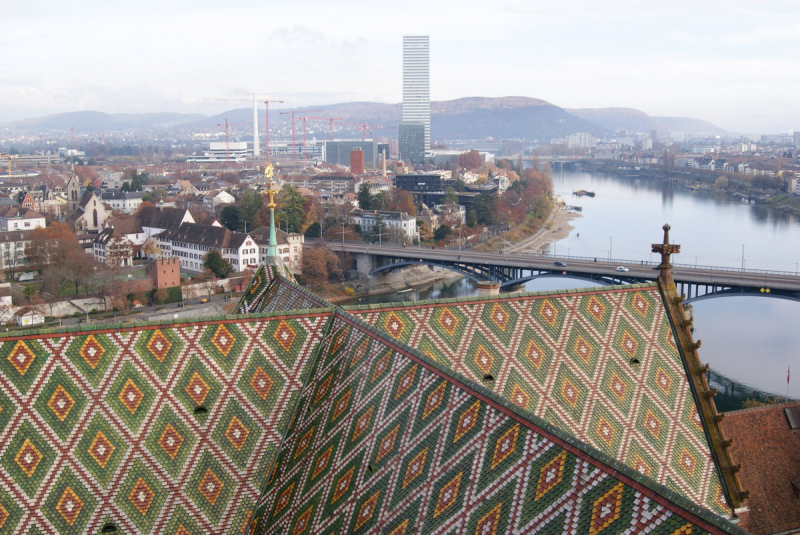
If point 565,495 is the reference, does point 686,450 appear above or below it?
below

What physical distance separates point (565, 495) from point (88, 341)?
658 centimetres

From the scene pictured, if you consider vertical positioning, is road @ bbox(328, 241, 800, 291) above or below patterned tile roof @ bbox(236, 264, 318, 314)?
below

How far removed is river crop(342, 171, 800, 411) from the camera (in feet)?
124

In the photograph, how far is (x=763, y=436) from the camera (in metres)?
18.0

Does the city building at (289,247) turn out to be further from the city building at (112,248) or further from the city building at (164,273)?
the city building at (112,248)

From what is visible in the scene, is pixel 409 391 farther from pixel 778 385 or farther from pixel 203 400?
pixel 778 385

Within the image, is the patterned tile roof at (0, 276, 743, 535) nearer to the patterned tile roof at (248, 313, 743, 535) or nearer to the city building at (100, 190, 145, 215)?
the patterned tile roof at (248, 313, 743, 535)

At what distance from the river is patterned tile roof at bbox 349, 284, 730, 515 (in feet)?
75.8

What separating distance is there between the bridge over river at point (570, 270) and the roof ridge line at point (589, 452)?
3129 centimetres

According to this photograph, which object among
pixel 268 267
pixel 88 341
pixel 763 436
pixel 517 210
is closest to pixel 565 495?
pixel 88 341

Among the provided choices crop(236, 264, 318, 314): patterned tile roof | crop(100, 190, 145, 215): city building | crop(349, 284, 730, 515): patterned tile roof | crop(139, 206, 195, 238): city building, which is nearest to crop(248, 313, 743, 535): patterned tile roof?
crop(349, 284, 730, 515): patterned tile roof

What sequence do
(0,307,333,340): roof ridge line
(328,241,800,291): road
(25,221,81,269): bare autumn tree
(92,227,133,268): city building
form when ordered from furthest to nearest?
(92,227,133,268): city building < (25,221,81,269): bare autumn tree < (328,241,800,291): road < (0,307,333,340): roof ridge line

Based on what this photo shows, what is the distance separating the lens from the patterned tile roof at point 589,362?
434 inches

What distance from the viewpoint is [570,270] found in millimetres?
52750
